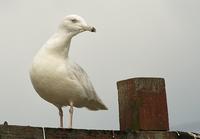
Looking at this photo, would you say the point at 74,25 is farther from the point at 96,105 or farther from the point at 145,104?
the point at 145,104

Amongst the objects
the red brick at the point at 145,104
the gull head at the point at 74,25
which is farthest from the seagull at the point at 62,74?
the red brick at the point at 145,104

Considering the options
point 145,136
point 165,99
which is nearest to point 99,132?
point 145,136

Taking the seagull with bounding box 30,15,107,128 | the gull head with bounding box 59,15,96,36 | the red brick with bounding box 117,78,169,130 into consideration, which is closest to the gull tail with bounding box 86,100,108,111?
the seagull with bounding box 30,15,107,128

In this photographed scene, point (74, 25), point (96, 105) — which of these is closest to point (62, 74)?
point (74, 25)

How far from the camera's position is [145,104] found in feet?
23.0

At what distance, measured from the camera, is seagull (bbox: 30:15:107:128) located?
6.91 meters

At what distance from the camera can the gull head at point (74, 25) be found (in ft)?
23.8

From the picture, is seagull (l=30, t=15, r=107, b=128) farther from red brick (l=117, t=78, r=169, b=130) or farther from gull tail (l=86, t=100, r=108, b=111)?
red brick (l=117, t=78, r=169, b=130)

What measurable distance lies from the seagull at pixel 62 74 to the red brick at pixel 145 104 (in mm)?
568

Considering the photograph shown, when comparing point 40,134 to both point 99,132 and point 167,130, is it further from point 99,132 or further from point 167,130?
point 167,130

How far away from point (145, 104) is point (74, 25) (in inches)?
53.6

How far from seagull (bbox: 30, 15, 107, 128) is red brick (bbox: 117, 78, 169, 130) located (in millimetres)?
568

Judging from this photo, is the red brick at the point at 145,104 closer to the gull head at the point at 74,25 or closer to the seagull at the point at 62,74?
the seagull at the point at 62,74

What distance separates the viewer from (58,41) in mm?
7215
